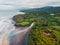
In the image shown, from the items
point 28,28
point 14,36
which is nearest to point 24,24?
point 28,28

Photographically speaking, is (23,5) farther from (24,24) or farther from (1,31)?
(1,31)

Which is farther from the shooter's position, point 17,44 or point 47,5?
point 47,5

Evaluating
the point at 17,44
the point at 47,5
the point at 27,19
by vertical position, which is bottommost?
the point at 17,44

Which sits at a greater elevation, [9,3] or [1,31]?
[9,3]

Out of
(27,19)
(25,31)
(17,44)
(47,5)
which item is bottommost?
(17,44)

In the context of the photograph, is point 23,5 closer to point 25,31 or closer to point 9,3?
point 9,3

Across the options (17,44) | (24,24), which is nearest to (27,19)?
(24,24)
